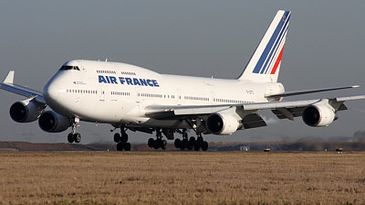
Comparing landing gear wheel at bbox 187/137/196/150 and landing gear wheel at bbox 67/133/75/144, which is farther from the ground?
landing gear wheel at bbox 187/137/196/150

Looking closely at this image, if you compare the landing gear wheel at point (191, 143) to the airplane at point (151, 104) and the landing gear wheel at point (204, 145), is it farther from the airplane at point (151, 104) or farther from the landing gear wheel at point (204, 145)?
the landing gear wheel at point (204, 145)

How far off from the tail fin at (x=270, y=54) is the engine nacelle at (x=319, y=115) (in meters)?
14.7

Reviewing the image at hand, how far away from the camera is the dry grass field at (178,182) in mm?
21938

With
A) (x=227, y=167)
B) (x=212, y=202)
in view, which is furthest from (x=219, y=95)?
(x=212, y=202)

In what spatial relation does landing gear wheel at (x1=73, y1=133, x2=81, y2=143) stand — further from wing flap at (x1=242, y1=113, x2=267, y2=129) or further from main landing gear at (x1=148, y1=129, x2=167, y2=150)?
wing flap at (x1=242, y1=113, x2=267, y2=129)

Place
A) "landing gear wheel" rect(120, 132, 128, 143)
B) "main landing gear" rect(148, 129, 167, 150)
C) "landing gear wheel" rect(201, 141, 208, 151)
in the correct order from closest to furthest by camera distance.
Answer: "landing gear wheel" rect(120, 132, 128, 143), "landing gear wheel" rect(201, 141, 208, 151), "main landing gear" rect(148, 129, 167, 150)

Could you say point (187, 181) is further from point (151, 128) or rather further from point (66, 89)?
point (151, 128)

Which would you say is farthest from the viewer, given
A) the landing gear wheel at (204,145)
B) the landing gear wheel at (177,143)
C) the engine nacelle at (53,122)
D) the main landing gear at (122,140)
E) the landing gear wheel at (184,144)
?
the landing gear wheel at (177,143)

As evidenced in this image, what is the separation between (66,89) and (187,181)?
979 inches

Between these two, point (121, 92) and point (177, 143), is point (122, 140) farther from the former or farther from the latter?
point (177, 143)

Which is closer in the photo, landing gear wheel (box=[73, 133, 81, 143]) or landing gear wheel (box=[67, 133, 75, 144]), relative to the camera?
landing gear wheel (box=[67, 133, 75, 144])

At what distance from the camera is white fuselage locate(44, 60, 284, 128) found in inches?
2028

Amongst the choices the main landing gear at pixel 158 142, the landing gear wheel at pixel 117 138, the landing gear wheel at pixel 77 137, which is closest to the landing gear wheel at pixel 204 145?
the main landing gear at pixel 158 142

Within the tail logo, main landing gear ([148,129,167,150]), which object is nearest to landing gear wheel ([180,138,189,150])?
main landing gear ([148,129,167,150])
